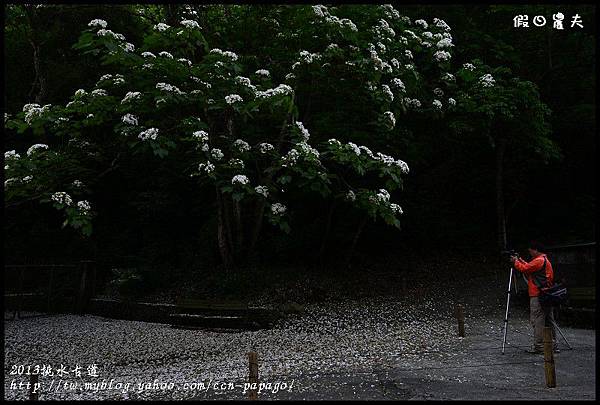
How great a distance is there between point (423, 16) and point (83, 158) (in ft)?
42.3

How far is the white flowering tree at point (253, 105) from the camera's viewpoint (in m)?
10.3

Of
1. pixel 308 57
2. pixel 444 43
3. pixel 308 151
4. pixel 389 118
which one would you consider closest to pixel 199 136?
pixel 308 151

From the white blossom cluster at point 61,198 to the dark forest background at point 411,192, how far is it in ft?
24.1

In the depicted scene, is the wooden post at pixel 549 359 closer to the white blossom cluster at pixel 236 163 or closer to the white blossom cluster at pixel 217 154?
the white blossom cluster at pixel 236 163

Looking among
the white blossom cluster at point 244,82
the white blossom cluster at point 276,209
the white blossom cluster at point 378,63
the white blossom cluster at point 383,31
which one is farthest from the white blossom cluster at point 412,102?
the white blossom cluster at point 244,82

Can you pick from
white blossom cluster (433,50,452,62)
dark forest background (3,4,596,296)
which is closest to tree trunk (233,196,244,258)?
dark forest background (3,4,596,296)

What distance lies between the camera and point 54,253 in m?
20.1

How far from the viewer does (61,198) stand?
9.78 meters

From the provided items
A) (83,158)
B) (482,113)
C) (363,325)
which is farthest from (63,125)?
(482,113)

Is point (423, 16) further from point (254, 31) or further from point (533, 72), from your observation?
point (254, 31)

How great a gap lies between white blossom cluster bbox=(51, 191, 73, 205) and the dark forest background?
734cm

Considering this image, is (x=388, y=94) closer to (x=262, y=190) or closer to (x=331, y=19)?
(x=331, y=19)

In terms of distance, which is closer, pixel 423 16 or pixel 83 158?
pixel 83 158

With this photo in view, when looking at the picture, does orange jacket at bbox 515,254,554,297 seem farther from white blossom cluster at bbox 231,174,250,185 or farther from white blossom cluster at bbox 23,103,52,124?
white blossom cluster at bbox 23,103,52,124
